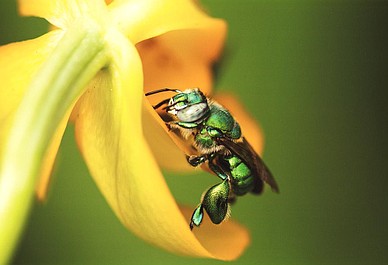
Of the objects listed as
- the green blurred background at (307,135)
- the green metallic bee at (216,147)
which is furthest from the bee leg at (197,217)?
the green blurred background at (307,135)

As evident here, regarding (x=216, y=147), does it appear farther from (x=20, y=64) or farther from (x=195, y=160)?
(x=20, y=64)

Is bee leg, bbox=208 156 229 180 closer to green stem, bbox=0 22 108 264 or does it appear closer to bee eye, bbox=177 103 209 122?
bee eye, bbox=177 103 209 122

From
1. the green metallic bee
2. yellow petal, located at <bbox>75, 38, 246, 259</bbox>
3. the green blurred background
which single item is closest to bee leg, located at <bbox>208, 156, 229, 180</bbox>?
the green metallic bee

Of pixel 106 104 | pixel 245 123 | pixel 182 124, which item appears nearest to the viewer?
pixel 106 104

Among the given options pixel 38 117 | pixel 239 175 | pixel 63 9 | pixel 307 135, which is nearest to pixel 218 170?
pixel 239 175

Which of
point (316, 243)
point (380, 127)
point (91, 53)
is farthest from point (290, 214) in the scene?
point (91, 53)

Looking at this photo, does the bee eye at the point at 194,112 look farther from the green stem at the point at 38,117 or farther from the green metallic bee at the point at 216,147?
the green stem at the point at 38,117

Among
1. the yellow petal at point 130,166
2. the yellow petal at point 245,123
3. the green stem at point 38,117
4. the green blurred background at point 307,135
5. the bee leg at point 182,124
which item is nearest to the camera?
the green stem at point 38,117
